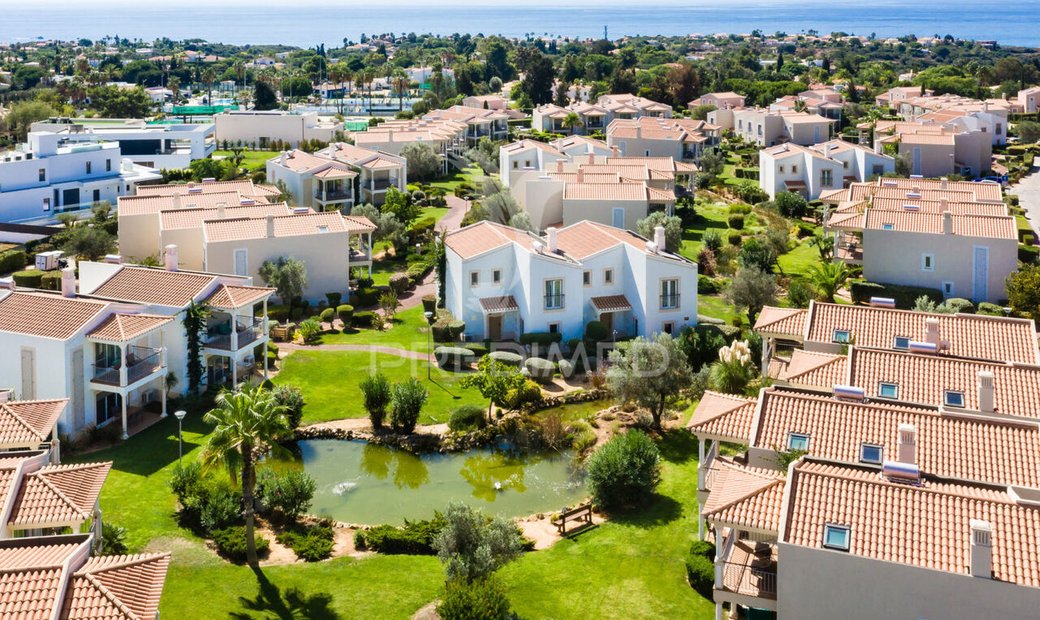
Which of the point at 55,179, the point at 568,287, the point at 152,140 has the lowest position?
the point at 568,287

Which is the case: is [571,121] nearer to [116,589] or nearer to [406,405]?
[406,405]

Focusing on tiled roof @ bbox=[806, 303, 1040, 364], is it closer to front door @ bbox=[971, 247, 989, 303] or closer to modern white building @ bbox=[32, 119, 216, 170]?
front door @ bbox=[971, 247, 989, 303]

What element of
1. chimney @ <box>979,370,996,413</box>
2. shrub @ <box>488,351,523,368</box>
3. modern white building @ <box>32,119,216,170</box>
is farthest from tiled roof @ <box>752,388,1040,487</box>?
modern white building @ <box>32,119,216,170</box>

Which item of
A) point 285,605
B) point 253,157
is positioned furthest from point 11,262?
point 285,605

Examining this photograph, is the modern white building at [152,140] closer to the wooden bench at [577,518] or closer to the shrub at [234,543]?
the shrub at [234,543]

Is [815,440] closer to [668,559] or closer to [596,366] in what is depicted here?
[668,559]

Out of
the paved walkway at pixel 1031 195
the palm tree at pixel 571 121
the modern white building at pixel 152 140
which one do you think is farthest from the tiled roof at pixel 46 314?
the palm tree at pixel 571 121

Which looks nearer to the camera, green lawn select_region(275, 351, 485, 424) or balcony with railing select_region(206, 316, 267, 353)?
green lawn select_region(275, 351, 485, 424)
